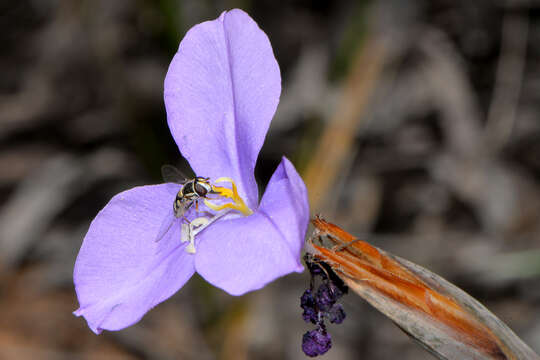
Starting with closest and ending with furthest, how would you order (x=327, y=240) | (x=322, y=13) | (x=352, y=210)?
(x=327, y=240)
(x=352, y=210)
(x=322, y=13)

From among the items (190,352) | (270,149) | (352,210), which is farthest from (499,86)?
(190,352)

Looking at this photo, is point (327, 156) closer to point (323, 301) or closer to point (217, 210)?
point (217, 210)

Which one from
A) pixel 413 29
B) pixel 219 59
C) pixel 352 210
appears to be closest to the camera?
pixel 219 59

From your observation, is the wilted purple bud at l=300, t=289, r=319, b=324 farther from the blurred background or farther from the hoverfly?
the blurred background

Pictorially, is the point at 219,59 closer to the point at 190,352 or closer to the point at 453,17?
the point at 190,352

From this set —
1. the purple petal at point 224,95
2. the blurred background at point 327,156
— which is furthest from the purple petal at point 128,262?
the blurred background at point 327,156

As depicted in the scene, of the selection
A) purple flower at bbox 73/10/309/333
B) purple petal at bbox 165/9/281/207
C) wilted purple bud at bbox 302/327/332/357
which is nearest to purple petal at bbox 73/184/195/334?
purple flower at bbox 73/10/309/333

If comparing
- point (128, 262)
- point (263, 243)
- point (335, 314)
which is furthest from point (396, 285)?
point (128, 262)
